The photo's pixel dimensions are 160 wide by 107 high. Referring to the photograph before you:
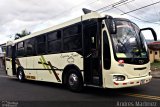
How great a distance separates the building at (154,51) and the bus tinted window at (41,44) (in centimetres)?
2986

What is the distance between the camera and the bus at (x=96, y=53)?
10023 mm

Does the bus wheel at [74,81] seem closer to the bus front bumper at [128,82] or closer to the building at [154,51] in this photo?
the bus front bumper at [128,82]

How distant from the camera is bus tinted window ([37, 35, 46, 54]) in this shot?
1477 cm

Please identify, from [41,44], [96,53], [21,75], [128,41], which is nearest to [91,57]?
[96,53]

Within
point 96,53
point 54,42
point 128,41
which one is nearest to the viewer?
point 128,41

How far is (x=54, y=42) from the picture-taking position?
1368 centimetres

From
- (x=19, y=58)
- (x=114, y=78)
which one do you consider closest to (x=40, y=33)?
(x=19, y=58)

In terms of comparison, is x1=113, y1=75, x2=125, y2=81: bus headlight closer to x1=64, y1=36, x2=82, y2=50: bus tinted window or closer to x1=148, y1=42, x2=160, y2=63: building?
x1=64, y1=36, x2=82, y2=50: bus tinted window

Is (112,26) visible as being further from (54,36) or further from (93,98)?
(54,36)

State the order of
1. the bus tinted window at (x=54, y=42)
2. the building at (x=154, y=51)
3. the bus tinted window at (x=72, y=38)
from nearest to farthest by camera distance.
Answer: the bus tinted window at (x=72, y=38), the bus tinted window at (x=54, y=42), the building at (x=154, y=51)

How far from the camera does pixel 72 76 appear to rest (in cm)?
1207

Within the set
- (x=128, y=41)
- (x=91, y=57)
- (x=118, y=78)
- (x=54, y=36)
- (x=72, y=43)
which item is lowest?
(x=118, y=78)

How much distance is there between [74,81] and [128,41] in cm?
290

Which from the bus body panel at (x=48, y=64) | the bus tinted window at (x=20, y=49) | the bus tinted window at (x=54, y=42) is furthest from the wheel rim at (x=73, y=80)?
the bus tinted window at (x=20, y=49)
